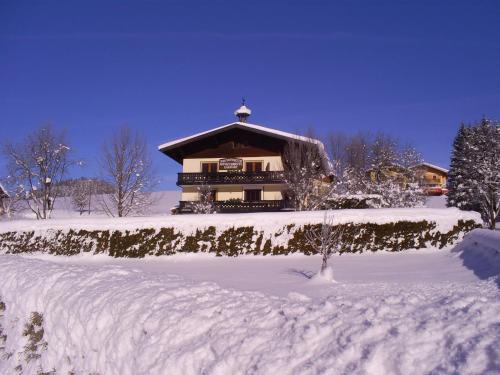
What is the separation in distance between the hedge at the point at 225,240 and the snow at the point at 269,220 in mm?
173

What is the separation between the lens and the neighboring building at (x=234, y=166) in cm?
2984

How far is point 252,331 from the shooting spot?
439 centimetres

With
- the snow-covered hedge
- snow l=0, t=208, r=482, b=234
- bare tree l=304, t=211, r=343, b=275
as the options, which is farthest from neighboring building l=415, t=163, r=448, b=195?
bare tree l=304, t=211, r=343, b=275

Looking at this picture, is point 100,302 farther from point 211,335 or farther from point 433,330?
point 433,330

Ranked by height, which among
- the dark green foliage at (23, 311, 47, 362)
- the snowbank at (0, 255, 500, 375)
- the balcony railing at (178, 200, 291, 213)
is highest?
the balcony railing at (178, 200, 291, 213)

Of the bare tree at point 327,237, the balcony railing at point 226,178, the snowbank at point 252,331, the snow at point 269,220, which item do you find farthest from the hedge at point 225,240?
the balcony railing at point 226,178

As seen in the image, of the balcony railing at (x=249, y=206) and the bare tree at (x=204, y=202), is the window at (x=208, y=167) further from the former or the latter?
the balcony railing at (x=249, y=206)

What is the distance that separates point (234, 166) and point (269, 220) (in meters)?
17.7

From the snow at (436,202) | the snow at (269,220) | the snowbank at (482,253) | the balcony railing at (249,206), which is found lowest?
the snowbank at (482,253)

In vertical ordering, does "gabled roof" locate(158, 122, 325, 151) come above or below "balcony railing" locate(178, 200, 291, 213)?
above

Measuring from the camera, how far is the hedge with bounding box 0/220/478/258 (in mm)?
13406

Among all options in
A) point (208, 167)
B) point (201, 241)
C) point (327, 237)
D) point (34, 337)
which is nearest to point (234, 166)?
point (208, 167)

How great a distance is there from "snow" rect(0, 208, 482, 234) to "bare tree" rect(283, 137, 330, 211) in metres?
7.93

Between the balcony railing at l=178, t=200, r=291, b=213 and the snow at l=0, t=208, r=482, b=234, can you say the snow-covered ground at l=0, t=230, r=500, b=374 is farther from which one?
the balcony railing at l=178, t=200, r=291, b=213
